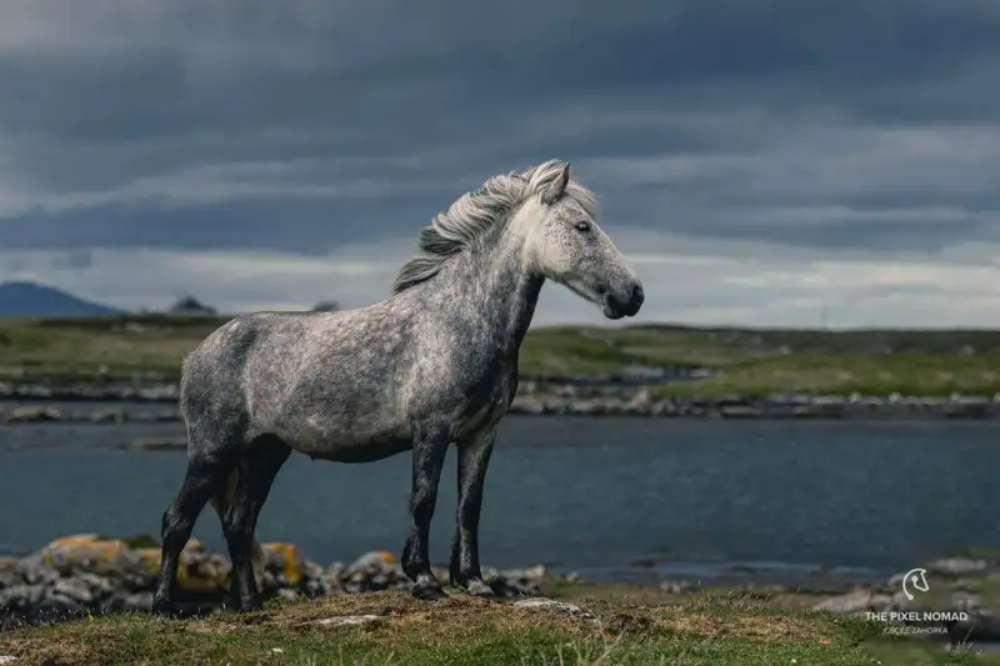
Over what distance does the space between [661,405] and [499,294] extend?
102544mm

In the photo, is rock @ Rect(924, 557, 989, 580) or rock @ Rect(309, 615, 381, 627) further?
rock @ Rect(924, 557, 989, 580)

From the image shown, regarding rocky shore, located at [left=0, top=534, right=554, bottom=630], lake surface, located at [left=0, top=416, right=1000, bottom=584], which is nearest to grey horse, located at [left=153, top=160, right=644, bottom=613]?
rocky shore, located at [left=0, top=534, right=554, bottom=630]

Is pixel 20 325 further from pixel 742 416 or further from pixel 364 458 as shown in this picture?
pixel 364 458

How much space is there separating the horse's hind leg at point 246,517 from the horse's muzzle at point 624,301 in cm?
416

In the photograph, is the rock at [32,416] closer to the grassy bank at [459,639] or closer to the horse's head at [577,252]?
the grassy bank at [459,639]

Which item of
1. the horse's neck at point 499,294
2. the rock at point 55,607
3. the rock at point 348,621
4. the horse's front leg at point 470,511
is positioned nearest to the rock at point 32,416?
the rock at point 55,607

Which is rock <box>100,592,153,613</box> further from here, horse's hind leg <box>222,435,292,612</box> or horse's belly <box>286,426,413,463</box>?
horse's belly <box>286,426,413,463</box>

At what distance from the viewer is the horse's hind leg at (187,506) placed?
1705 centimetres

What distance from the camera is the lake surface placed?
46844 millimetres

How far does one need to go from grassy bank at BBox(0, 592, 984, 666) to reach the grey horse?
1.02 metres

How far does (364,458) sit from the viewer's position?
16.5 m

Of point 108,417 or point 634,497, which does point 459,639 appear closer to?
point 634,497

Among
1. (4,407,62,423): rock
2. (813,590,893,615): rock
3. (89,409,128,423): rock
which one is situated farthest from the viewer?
(4,407,62,423): rock

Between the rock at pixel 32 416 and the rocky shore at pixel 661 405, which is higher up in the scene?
the rocky shore at pixel 661 405
